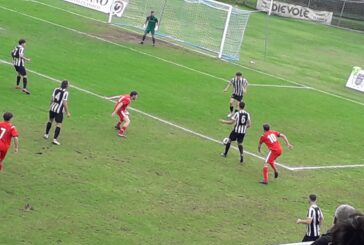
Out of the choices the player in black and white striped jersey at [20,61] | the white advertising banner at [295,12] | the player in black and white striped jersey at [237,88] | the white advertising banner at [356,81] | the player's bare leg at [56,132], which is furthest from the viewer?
the white advertising banner at [295,12]

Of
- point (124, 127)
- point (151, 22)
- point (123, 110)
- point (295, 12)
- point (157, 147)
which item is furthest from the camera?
point (295, 12)

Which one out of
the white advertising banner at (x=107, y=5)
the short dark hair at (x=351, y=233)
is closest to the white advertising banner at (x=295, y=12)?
the white advertising banner at (x=107, y=5)

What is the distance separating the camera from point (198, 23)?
147 ft

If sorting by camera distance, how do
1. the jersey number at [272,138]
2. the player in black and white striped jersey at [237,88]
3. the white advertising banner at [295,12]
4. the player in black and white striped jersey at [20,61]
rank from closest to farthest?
the jersey number at [272,138]
the player in black and white striped jersey at [20,61]
the player in black and white striped jersey at [237,88]
the white advertising banner at [295,12]

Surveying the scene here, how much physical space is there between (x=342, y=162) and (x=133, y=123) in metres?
7.68

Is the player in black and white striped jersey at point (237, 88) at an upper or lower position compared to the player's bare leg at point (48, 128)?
upper

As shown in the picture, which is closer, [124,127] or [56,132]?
[56,132]

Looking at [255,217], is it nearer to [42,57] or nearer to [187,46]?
[42,57]

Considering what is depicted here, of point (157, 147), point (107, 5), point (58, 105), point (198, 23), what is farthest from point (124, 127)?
point (107, 5)

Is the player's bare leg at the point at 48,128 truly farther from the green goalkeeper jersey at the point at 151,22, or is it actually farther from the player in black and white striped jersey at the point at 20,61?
the green goalkeeper jersey at the point at 151,22

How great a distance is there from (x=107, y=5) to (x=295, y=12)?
3056 cm

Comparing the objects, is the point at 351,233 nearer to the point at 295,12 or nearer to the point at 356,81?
the point at 356,81

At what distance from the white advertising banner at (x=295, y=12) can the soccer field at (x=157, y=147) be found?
2855cm

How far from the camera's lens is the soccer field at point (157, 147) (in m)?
15.8
